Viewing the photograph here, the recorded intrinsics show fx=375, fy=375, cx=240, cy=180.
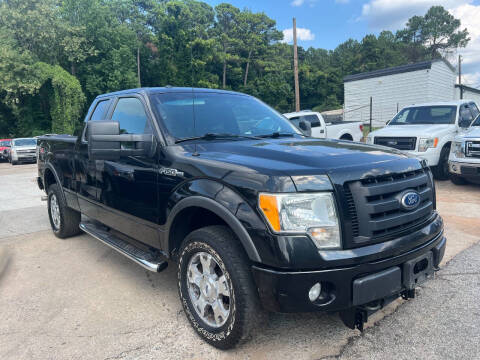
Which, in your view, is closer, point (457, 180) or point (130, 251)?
point (130, 251)

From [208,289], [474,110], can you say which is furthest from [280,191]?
[474,110]

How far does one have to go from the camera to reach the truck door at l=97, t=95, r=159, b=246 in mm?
3178

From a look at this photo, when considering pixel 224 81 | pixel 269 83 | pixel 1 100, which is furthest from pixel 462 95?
pixel 1 100

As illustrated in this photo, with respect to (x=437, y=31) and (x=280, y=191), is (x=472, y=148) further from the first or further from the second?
(x=437, y=31)

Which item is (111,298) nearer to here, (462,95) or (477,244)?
(477,244)

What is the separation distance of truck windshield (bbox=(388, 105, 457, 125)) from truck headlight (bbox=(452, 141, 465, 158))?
145 centimetres

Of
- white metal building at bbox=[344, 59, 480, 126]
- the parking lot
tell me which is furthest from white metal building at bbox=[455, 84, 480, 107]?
the parking lot

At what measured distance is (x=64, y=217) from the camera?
525 cm

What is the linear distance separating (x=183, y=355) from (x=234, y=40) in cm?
5044

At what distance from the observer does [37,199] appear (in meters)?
9.20

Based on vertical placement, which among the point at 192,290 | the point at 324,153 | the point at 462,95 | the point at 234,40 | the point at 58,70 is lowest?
the point at 192,290

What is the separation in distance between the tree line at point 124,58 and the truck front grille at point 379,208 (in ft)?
26.3

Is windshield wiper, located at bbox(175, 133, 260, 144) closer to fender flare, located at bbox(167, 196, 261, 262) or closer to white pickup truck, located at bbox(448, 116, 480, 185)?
fender flare, located at bbox(167, 196, 261, 262)

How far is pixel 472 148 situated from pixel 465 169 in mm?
444
